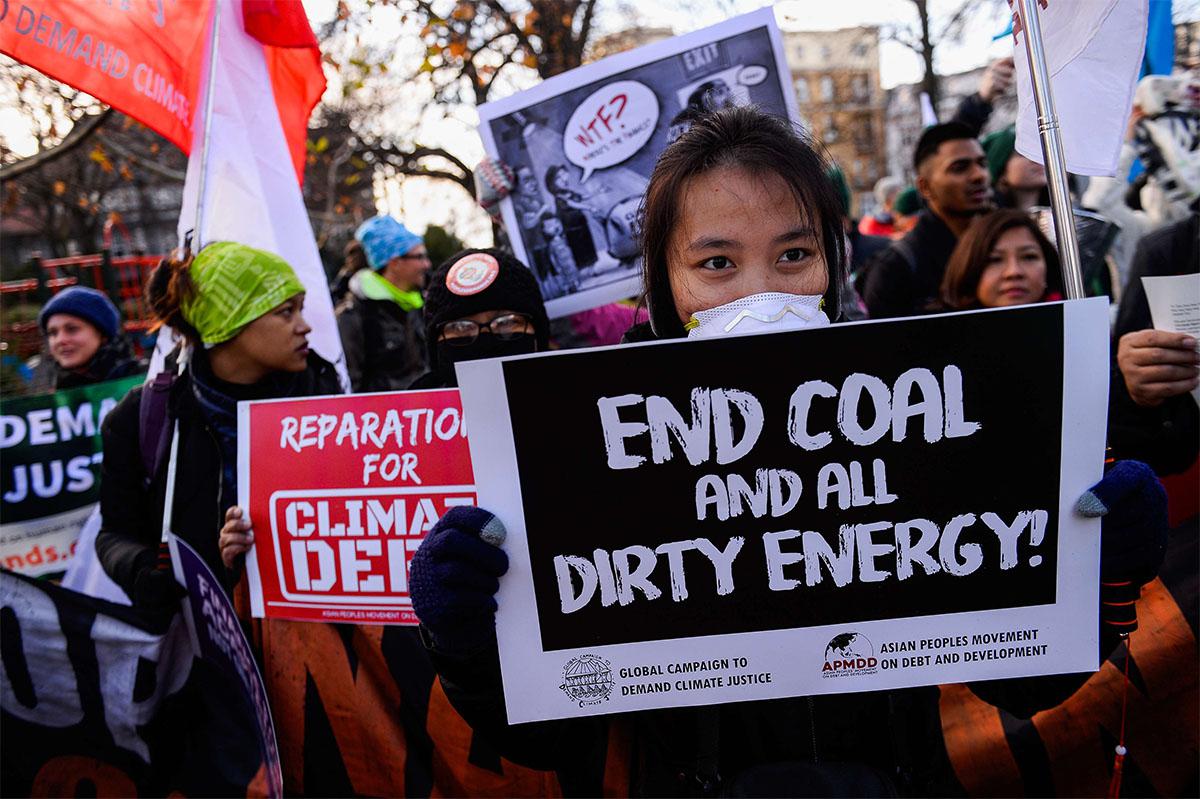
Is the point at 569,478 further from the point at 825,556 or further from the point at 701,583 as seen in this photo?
the point at 825,556

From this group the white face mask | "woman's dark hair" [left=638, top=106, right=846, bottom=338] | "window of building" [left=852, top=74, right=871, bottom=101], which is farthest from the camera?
"window of building" [left=852, top=74, right=871, bottom=101]

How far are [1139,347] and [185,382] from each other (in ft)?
8.34

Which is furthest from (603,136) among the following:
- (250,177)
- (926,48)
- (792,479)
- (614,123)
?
(926,48)

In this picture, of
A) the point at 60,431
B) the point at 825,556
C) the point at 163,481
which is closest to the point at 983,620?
the point at 825,556

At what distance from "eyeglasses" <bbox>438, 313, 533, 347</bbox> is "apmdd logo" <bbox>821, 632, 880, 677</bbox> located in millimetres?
1669

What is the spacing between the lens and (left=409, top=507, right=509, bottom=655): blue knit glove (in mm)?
1126

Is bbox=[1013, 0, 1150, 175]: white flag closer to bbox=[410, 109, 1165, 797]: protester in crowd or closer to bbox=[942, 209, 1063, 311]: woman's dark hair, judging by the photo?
bbox=[410, 109, 1165, 797]: protester in crowd

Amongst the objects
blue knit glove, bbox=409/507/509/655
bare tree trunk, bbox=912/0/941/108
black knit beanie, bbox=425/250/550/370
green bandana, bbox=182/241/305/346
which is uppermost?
bare tree trunk, bbox=912/0/941/108

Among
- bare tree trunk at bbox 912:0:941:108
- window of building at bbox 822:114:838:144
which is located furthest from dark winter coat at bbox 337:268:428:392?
window of building at bbox 822:114:838:144

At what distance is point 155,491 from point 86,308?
2.84m

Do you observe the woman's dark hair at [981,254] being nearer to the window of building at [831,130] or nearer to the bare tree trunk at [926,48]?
the bare tree trunk at [926,48]

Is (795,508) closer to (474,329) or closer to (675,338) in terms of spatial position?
(675,338)

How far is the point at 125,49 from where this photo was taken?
2893 mm

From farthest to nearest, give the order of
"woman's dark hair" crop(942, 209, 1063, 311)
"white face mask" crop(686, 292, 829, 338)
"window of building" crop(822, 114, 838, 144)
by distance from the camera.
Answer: "window of building" crop(822, 114, 838, 144) → "woman's dark hair" crop(942, 209, 1063, 311) → "white face mask" crop(686, 292, 829, 338)
